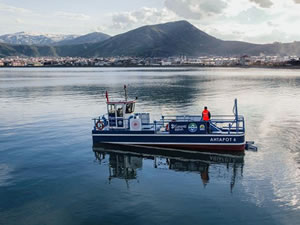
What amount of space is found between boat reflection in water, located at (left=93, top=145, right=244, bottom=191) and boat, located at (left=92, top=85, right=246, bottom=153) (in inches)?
27.5

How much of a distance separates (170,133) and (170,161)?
3.07m

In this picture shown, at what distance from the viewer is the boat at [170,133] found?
2531cm

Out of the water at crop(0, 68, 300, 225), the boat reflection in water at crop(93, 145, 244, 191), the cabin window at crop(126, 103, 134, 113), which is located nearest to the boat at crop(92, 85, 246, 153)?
the cabin window at crop(126, 103, 134, 113)

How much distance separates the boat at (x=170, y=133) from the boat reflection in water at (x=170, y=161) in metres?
0.70

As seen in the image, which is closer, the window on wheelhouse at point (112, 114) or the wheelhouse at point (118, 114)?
the wheelhouse at point (118, 114)

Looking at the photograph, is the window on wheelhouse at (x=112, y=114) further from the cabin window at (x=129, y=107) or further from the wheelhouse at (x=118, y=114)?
the cabin window at (x=129, y=107)

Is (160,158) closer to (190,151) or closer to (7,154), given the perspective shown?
(190,151)

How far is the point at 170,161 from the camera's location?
24.0 meters

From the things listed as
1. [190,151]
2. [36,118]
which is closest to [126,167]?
[190,151]

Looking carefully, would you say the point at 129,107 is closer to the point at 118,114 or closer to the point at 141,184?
the point at 118,114

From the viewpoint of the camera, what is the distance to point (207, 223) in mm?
14469

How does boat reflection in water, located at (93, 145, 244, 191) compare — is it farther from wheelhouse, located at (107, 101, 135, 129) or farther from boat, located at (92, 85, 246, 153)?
wheelhouse, located at (107, 101, 135, 129)

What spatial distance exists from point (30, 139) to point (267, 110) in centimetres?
3547

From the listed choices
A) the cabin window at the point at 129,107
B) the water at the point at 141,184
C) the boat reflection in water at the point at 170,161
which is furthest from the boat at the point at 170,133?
the water at the point at 141,184
